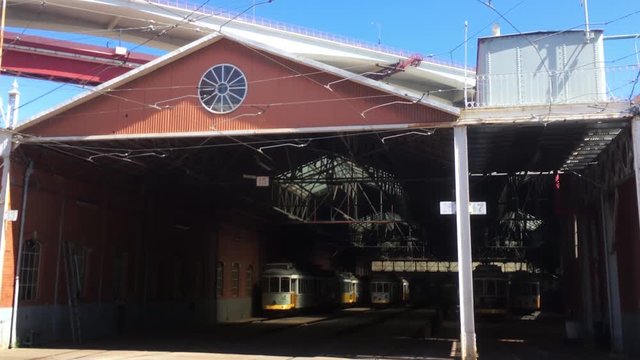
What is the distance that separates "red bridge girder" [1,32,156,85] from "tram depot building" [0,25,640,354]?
9301 millimetres

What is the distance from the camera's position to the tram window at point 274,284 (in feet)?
134

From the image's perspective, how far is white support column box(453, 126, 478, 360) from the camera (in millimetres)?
17625

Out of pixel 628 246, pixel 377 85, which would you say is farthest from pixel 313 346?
pixel 628 246

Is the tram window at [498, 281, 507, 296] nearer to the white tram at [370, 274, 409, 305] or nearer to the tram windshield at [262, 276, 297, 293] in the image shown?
the tram windshield at [262, 276, 297, 293]

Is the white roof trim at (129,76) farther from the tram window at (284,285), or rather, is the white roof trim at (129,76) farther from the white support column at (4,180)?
the tram window at (284,285)

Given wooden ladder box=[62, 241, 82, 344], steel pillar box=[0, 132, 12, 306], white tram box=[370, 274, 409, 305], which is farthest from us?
white tram box=[370, 274, 409, 305]

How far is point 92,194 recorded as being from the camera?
25.4 meters

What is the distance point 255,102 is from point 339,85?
2.65 meters

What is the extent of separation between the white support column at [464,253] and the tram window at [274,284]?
2343cm

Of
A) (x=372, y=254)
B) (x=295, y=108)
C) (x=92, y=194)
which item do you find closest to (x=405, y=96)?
(x=295, y=108)

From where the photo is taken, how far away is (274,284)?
134ft

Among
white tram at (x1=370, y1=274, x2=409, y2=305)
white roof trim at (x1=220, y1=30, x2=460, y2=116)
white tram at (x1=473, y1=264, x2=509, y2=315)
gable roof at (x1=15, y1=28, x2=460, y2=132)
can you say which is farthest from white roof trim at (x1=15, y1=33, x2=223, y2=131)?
white tram at (x1=370, y1=274, x2=409, y2=305)

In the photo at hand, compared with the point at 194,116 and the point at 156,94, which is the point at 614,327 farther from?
the point at 156,94

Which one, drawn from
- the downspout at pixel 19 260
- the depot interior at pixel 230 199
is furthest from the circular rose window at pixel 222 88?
the downspout at pixel 19 260
